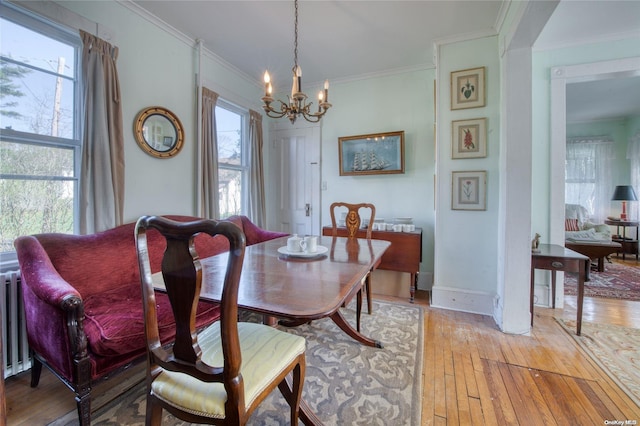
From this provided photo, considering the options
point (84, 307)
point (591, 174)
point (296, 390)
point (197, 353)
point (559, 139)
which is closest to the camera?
point (197, 353)

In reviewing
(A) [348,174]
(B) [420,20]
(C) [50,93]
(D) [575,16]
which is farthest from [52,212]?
(D) [575,16]

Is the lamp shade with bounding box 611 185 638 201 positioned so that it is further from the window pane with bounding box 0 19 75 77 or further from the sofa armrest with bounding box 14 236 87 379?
the window pane with bounding box 0 19 75 77

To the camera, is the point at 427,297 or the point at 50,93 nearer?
the point at 50,93

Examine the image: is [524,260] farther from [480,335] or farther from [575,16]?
[575,16]

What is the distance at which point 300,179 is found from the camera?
3.94 metres

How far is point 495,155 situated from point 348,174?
1.66 metres

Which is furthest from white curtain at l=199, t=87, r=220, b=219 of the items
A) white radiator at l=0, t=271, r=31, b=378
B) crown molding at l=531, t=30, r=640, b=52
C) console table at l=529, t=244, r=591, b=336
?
crown molding at l=531, t=30, r=640, b=52

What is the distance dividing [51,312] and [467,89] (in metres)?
3.49

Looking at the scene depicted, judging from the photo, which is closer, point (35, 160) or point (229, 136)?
point (35, 160)

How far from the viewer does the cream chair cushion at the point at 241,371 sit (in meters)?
0.92

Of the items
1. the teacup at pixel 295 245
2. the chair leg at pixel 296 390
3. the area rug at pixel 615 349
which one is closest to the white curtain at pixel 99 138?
the teacup at pixel 295 245

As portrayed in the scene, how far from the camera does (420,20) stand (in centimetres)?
243

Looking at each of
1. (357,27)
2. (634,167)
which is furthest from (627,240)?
(357,27)

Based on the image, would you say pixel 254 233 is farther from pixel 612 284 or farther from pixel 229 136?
pixel 612 284
